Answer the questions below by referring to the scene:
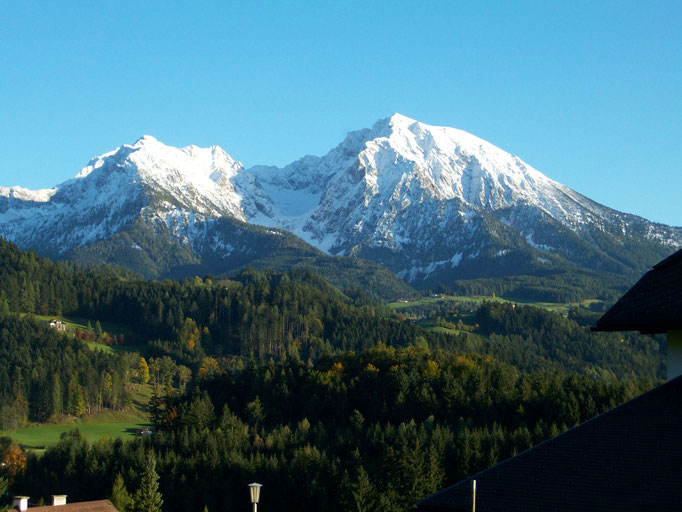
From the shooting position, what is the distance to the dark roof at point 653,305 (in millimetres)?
15836

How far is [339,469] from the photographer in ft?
356

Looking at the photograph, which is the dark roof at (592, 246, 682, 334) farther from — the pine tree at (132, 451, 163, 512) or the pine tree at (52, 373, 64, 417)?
the pine tree at (52, 373, 64, 417)

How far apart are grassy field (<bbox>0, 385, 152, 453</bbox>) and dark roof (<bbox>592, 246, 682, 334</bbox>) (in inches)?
5944

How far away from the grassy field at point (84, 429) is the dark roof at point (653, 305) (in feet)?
495

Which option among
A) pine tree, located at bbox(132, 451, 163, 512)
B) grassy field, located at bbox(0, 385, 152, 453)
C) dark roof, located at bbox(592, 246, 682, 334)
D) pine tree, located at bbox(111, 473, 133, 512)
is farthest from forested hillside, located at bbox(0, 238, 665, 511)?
dark roof, located at bbox(592, 246, 682, 334)

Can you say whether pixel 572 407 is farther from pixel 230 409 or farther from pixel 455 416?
pixel 230 409

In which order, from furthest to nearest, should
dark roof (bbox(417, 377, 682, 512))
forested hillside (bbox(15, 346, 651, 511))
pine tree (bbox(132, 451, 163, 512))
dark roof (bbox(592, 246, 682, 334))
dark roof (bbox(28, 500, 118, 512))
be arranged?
forested hillside (bbox(15, 346, 651, 511))
pine tree (bbox(132, 451, 163, 512))
dark roof (bbox(28, 500, 118, 512))
dark roof (bbox(592, 246, 682, 334))
dark roof (bbox(417, 377, 682, 512))

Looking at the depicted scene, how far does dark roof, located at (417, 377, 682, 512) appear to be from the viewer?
14.4m

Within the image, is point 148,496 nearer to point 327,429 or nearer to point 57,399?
point 327,429

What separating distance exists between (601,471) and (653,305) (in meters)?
3.19

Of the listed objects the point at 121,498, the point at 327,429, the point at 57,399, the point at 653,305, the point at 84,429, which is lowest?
the point at 121,498

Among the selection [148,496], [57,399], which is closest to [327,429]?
[148,496]

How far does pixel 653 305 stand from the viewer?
16.2m

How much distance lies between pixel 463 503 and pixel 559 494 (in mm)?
1561
